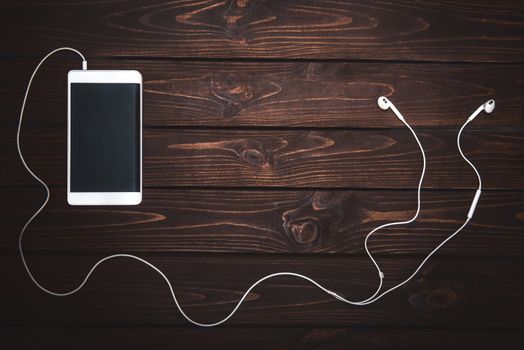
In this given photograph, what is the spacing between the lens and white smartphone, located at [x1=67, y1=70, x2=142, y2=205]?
3.38 ft

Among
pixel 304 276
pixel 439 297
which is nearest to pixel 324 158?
pixel 304 276

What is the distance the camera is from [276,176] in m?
1.06

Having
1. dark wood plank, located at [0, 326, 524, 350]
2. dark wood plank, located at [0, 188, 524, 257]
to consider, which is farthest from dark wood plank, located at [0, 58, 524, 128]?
dark wood plank, located at [0, 326, 524, 350]

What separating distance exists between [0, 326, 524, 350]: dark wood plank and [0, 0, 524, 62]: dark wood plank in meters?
0.54

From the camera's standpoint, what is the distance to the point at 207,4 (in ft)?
3.47

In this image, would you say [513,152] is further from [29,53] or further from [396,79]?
[29,53]

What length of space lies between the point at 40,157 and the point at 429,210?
771 millimetres

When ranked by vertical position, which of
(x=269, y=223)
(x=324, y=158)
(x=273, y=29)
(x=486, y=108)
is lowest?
(x=269, y=223)

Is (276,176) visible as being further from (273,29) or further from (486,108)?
(486,108)

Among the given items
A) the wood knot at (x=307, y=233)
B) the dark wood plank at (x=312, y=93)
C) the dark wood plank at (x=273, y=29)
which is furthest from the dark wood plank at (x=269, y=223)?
the dark wood plank at (x=273, y=29)

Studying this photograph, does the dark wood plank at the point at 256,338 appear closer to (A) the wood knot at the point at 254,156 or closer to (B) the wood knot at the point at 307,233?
(B) the wood knot at the point at 307,233

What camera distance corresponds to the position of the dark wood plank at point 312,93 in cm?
A: 105

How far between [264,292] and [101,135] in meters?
0.44

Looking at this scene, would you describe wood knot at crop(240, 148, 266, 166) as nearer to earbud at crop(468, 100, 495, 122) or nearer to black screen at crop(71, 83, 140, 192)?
black screen at crop(71, 83, 140, 192)
